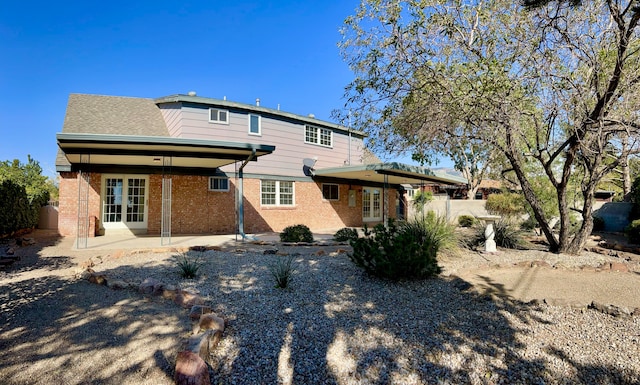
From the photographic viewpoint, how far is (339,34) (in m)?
7.09

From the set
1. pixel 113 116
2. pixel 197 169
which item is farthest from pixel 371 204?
pixel 113 116

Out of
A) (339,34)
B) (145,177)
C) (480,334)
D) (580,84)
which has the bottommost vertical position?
(480,334)

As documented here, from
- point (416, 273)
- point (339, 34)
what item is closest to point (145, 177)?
point (339, 34)

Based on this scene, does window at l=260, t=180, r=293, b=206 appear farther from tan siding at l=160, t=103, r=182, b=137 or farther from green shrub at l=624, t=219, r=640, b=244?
green shrub at l=624, t=219, r=640, b=244

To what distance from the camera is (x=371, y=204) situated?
62.4ft

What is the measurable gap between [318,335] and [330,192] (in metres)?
13.2

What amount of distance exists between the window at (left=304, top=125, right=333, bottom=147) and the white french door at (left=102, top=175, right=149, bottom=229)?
23.3 ft

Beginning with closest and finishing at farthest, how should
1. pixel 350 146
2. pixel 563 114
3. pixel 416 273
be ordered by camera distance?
1. pixel 416 273
2. pixel 563 114
3. pixel 350 146

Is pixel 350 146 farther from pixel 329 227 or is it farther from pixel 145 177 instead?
pixel 145 177

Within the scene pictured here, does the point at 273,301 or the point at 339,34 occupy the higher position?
the point at 339,34

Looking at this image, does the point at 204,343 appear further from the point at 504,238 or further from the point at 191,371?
the point at 504,238

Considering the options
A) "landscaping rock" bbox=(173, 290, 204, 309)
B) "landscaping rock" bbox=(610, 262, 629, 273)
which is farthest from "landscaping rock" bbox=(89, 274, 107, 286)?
"landscaping rock" bbox=(610, 262, 629, 273)

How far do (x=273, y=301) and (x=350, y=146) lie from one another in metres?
13.9

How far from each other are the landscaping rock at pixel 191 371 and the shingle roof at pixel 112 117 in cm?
1118
